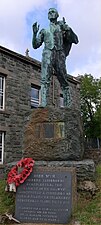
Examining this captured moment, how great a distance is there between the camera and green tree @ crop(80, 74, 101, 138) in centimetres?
2611

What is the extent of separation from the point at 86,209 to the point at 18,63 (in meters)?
11.7

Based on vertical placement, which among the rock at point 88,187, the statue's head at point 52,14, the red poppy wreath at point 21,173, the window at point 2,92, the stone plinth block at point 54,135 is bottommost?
the rock at point 88,187

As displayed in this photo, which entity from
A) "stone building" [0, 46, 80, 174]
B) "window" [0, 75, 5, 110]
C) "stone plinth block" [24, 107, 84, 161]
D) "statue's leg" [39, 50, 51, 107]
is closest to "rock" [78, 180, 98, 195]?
"stone plinth block" [24, 107, 84, 161]

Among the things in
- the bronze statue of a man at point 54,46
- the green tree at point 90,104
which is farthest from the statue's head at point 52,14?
the green tree at point 90,104

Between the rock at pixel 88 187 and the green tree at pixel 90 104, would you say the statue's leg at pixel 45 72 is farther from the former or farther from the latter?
the green tree at pixel 90 104

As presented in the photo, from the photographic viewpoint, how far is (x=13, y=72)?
15609 mm

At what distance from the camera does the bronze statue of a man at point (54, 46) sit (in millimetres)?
7469

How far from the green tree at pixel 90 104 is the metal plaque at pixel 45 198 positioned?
20414 millimetres

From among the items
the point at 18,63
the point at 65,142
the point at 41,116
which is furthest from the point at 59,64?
the point at 18,63

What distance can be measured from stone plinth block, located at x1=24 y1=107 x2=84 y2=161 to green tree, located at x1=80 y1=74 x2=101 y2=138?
19314mm

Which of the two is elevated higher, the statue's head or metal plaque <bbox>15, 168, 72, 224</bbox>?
the statue's head

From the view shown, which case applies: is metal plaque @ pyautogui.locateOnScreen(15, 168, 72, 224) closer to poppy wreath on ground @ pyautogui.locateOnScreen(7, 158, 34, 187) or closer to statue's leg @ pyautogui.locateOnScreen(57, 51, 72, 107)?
poppy wreath on ground @ pyautogui.locateOnScreen(7, 158, 34, 187)

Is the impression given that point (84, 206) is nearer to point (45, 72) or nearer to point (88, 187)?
point (88, 187)

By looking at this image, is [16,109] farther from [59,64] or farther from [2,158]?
[59,64]
